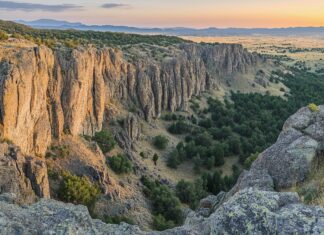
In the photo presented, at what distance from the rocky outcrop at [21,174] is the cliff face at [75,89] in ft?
8.95

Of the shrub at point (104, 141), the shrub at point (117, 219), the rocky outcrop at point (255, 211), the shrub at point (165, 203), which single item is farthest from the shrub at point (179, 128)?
the rocky outcrop at point (255, 211)

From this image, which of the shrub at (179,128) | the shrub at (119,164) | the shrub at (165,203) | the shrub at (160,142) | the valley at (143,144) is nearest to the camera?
the valley at (143,144)

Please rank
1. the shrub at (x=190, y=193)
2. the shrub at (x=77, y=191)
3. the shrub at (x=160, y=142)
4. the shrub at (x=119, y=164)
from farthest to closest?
the shrub at (x=160, y=142), the shrub at (x=119, y=164), the shrub at (x=190, y=193), the shrub at (x=77, y=191)

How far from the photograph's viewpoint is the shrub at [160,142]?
54.9 m

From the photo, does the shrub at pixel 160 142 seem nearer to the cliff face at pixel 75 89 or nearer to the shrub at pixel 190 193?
the cliff face at pixel 75 89

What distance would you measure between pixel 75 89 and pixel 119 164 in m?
9.07

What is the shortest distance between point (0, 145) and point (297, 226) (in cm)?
2353

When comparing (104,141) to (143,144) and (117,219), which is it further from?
(117,219)

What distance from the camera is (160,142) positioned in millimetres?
55094

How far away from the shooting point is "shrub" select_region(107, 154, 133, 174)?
42906 millimetres

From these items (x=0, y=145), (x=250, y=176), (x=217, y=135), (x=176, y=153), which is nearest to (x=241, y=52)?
(x=217, y=135)

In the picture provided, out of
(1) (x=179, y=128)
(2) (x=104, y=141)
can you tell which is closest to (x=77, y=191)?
(2) (x=104, y=141)

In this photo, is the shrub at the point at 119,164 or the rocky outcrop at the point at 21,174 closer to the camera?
the rocky outcrop at the point at 21,174

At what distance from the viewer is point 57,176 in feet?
114
